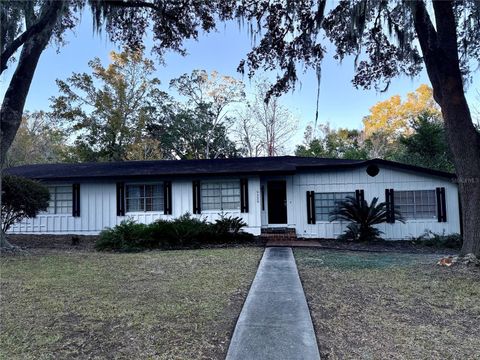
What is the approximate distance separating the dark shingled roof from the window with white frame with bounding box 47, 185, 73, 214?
0.62m

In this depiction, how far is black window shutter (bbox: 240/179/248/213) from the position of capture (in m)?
12.8

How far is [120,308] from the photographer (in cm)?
393

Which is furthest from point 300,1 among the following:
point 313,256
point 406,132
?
point 406,132

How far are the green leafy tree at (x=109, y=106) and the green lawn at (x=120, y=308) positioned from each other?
66.9 ft

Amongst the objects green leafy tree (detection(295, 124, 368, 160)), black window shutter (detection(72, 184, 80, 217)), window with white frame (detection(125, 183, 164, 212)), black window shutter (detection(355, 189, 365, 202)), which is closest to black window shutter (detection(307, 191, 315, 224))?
black window shutter (detection(355, 189, 365, 202))

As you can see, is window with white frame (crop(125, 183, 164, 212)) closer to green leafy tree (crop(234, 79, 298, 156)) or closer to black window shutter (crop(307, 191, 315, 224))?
black window shutter (crop(307, 191, 315, 224))

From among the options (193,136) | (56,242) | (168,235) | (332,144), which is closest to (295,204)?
(168,235)

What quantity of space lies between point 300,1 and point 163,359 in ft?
25.0

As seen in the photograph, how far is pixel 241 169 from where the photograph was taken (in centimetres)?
1266

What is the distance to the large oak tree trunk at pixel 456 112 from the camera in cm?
670

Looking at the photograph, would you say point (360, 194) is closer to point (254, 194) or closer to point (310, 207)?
point (310, 207)

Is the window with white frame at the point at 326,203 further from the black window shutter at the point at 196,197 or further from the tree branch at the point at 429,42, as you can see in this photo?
the tree branch at the point at 429,42

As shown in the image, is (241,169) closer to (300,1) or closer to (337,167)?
(337,167)

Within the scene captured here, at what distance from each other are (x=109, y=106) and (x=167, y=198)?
1542cm
